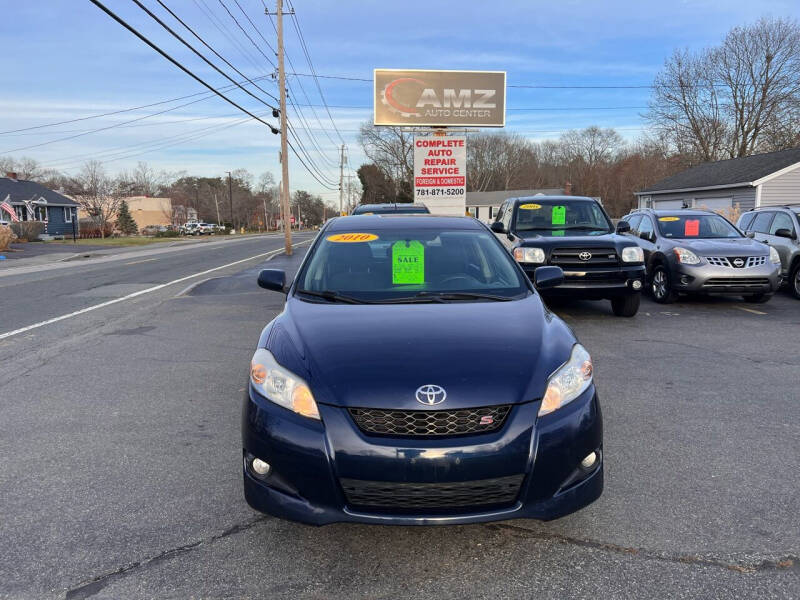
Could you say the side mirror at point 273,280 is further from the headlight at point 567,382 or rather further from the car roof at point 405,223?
the headlight at point 567,382

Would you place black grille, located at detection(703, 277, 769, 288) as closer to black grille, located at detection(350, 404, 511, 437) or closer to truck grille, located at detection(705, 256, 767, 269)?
truck grille, located at detection(705, 256, 767, 269)

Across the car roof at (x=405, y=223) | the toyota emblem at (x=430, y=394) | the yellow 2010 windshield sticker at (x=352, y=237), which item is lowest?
the toyota emblem at (x=430, y=394)

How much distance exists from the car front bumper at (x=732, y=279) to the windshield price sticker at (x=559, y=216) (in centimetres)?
223

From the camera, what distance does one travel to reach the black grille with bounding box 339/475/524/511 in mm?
2457

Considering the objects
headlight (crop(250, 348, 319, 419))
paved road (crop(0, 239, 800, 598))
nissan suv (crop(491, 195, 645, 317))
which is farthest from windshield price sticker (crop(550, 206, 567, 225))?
headlight (crop(250, 348, 319, 419))

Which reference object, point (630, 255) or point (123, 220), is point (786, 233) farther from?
point (123, 220)

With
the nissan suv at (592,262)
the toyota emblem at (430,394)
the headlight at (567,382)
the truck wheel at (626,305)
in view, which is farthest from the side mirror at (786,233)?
the toyota emblem at (430,394)

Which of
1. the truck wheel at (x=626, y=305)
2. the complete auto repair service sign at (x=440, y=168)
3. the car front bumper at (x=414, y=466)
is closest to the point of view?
the car front bumper at (x=414, y=466)

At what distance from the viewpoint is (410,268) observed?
160 inches

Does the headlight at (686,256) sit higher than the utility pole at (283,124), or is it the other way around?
the utility pole at (283,124)

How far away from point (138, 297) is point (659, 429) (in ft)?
34.6

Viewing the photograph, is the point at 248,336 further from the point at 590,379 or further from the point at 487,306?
the point at 590,379

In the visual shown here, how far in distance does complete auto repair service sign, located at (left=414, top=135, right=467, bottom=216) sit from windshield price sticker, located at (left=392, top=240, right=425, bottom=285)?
827 inches

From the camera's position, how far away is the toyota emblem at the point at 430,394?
99.7 inches
